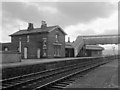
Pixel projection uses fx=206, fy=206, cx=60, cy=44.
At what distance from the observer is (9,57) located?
1112 inches

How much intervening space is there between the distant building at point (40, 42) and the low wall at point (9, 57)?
1383cm

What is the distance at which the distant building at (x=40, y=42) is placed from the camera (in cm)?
4409

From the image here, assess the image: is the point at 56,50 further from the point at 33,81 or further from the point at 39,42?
the point at 33,81

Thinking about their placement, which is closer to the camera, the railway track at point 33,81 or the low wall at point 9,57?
the railway track at point 33,81

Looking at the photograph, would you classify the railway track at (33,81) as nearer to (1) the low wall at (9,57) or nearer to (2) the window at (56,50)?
(1) the low wall at (9,57)

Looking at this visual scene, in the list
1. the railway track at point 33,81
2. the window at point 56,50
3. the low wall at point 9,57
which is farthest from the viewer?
the window at point 56,50

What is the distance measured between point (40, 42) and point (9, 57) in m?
16.9

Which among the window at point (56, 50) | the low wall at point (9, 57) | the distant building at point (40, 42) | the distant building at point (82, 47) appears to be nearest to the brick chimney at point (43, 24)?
the distant building at point (40, 42)

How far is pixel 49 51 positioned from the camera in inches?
1714

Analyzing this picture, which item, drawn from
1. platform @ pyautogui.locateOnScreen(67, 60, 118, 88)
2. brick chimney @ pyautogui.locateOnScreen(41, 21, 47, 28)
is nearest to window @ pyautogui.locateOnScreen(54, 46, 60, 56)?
brick chimney @ pyautogui.locateOnScreen(41, 21, 47, 28)

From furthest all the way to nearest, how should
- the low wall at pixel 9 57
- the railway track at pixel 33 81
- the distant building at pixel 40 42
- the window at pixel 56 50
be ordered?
the window at pixel 56 50, the distant building at pixel 40 42, the low wall at pixel 9 57, the railway track at pixel 33 81

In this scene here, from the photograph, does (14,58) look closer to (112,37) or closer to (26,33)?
(26,33)

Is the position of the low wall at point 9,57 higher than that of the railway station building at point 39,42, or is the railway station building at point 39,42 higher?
the railway station building at point 39,42

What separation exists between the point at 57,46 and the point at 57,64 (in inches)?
843
